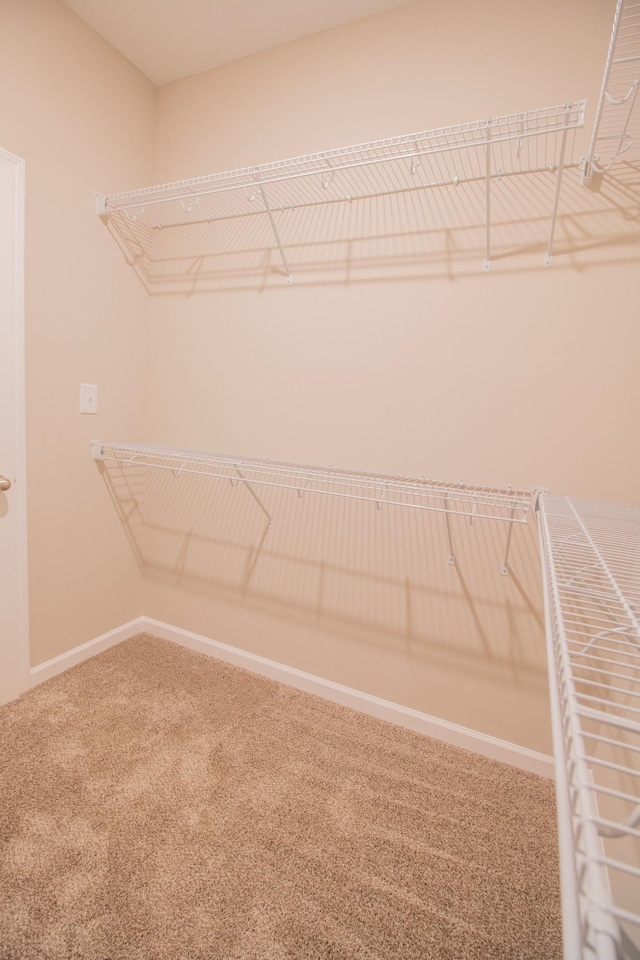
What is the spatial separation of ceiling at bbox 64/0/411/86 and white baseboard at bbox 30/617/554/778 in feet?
8.65

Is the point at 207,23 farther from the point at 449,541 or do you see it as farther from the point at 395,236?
the point at 449,541

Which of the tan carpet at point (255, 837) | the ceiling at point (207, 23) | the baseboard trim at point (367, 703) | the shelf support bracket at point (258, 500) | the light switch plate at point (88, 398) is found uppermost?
the ceiling at point (207, 23)

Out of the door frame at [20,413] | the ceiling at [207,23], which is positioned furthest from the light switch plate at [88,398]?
the ceiling at [207,23]

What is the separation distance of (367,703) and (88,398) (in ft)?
5.85

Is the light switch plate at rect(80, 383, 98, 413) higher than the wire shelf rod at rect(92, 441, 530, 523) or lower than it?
higher

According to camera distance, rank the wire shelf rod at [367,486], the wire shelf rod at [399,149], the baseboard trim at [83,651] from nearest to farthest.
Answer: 1. the wire shelf rod at [399,149]
2. the wire shelf rod at [367,486]
3. the baseboard trim at [83,651]

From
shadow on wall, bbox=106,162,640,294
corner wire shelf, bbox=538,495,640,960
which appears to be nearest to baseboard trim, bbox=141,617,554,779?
corner wire shelf, bbox=538,495,640,960

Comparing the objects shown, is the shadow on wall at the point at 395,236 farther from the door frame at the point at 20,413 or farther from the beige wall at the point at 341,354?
the door frame at the point at 20,413

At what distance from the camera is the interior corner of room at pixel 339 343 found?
1.42m

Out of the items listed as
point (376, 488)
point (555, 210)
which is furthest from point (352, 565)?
point (555, 210)

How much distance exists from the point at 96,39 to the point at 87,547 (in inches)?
84.5

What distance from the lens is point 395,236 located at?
66.1 inches

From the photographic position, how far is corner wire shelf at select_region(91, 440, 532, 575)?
1390mm

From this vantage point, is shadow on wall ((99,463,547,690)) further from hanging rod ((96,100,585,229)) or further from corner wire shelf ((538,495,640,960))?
hanging rod ((96,100,585,229))
